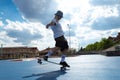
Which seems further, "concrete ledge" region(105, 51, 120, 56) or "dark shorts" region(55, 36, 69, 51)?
"concrete ledge" region(105, 51, 120, 56)

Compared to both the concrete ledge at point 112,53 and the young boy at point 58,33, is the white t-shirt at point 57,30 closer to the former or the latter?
the young boy at point 58,33

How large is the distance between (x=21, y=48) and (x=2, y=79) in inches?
4230

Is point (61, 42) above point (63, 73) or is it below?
above

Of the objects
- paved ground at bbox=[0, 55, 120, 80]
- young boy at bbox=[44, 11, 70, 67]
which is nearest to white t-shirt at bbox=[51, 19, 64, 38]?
young boy at bbox=[44, 11, 70, 67]

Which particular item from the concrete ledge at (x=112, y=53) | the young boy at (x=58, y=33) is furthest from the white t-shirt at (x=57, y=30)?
the concrete ledge at (x=112, y=53)

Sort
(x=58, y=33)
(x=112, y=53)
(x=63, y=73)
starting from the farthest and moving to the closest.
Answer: (x=112, y=53)
(x=58, y=33)
(x=63, y=73)

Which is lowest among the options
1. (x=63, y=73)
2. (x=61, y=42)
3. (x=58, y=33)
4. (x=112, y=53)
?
(x=63, y=73)

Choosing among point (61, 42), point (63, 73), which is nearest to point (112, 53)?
point (61, 42)

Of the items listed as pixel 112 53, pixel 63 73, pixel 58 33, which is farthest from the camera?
pixel 112 53

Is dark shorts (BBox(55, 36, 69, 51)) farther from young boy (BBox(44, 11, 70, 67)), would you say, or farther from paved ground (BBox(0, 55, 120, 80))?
paved ground (BBox(0, 55, 120, 80))

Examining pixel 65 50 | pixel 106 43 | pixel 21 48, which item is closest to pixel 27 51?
pixel 21 48

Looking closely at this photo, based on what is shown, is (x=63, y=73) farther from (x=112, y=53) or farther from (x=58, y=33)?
(x=112, y=53)

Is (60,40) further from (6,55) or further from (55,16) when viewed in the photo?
(6,55)

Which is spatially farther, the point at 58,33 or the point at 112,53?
the point at 112,53
